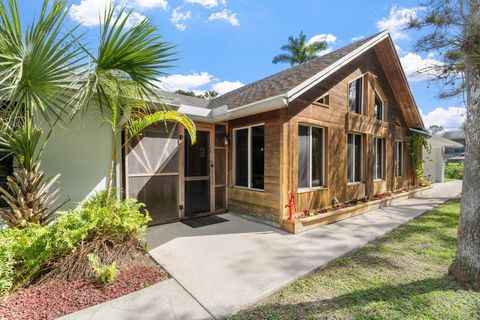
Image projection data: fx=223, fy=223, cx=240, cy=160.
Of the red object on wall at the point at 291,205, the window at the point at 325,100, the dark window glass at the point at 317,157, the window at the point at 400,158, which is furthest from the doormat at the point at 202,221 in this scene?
the window at the point at 400,158

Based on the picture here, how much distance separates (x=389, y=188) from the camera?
9.30 meters

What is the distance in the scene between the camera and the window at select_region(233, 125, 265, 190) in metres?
6.23

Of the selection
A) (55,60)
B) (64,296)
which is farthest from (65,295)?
(55,60)

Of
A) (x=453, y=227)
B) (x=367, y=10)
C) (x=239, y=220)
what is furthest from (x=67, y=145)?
(x=453, y=227)

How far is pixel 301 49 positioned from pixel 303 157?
2102cm

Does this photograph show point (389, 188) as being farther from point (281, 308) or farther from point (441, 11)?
point (281, 308)

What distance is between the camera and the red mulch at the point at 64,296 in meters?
2.49

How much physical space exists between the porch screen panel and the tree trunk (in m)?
5.45

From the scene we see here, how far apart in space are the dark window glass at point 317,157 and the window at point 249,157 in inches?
59.9

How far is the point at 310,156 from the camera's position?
244 inches

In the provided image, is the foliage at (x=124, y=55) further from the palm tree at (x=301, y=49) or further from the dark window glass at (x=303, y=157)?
the palm tree at (x=301, y=49)

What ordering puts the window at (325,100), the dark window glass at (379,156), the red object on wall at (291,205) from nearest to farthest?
the red object on wall at (291,205) < the window at (325,100) < the dark window glass at (379,156)

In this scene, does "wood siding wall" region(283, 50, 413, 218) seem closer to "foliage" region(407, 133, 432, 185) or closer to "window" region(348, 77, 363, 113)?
"window" region(348, 77, 363, 113)

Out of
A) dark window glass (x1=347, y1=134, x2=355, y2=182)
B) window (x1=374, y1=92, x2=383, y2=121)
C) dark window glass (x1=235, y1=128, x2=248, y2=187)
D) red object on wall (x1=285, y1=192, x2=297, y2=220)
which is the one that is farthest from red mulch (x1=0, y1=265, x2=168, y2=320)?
window (x1=374, y1=92, x2=383, y2=121)
